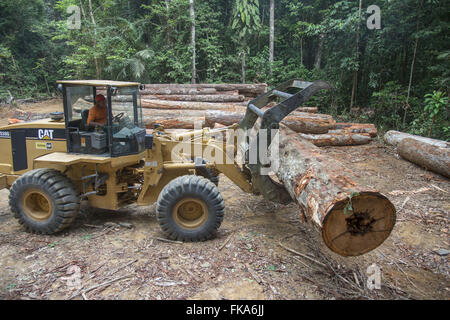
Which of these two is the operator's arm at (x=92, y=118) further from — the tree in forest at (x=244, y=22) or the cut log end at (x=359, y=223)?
the tree in forest at (x=244, y=22)

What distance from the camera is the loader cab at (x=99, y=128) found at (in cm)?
480

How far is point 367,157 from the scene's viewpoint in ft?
30.0

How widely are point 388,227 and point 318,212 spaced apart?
2.47ft

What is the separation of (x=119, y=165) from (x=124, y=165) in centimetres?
11

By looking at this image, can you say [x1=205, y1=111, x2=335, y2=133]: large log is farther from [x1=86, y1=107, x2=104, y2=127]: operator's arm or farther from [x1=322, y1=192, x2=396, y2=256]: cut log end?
[x1=322, y1=192, x2=396, y2=256]: cut log end

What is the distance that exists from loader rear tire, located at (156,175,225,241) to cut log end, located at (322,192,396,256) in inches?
69.3

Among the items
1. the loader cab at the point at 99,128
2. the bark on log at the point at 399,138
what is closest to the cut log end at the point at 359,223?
the loader cab at the point at 99,128

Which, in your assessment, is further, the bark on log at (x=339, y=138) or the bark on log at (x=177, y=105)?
the bark on log at (x=177, y=105)

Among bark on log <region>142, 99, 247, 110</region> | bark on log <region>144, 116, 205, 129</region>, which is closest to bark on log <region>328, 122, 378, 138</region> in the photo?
bark on log <region>142, 99, 247, 110</region>

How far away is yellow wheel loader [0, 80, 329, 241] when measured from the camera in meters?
4.62

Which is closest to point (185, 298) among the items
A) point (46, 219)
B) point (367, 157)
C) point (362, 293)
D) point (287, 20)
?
point (362, 293)

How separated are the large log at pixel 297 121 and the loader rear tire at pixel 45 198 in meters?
5.90

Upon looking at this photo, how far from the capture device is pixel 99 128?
16.0ft

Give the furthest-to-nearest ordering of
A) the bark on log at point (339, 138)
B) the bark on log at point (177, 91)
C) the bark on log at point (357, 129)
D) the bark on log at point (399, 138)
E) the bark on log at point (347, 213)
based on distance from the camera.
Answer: the bark on log at point (177, 91) < the bark on log at point (357, 129) < the bark on log at point (339, 138) < the bark on log at point (399, 138) < the bark on log at point (347, 213)
